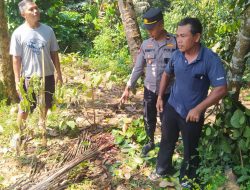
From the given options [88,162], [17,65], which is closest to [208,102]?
[88,162]

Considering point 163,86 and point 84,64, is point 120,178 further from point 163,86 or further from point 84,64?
point 84,64

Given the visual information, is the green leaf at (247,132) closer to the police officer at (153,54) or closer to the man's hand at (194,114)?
the man's hand at (194,114)

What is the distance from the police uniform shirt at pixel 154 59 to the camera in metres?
3.56

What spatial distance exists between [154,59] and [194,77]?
2.40 ft

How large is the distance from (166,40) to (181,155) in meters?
1.41

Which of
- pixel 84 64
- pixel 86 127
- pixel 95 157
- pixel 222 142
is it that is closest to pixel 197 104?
pixel 222 142

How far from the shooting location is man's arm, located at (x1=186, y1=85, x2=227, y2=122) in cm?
287

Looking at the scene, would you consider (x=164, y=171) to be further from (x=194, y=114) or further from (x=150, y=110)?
(x=194, y=114)

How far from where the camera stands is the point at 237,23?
3.83m

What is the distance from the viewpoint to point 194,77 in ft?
9.80

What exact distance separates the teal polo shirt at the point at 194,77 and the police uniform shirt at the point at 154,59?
0.30 m

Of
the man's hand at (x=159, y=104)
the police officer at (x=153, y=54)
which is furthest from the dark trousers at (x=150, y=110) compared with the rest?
the man's hand at (x=159, y=104)

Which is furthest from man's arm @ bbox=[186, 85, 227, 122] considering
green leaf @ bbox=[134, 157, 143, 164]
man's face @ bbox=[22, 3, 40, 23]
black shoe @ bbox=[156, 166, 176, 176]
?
man's face @ bbox=[22, 3, 40, 23]

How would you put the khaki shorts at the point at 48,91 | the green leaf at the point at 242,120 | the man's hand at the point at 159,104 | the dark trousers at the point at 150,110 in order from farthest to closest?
the khaki shorts at the point at 48,91
the dark trousers at the point at 150,110
the man's hand at the point at 159,104
the green leaf at the point at 242,120
